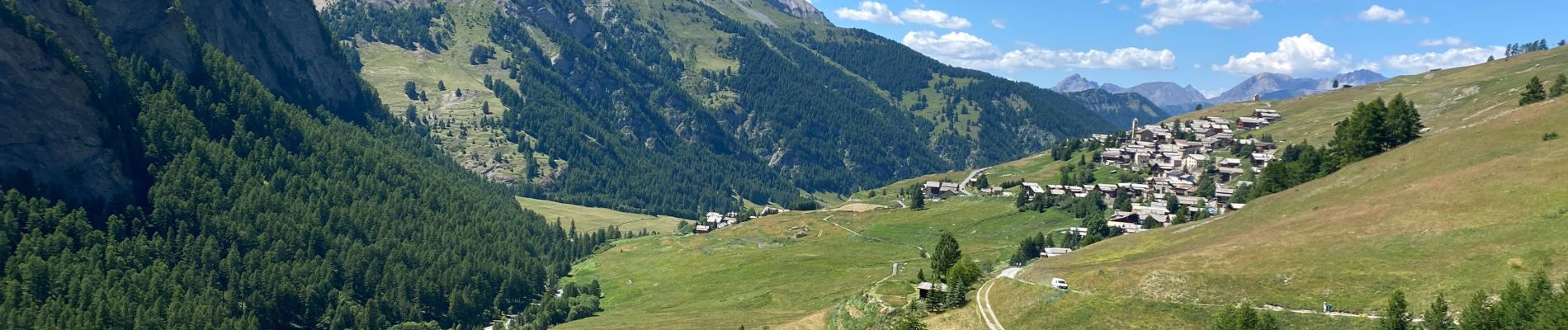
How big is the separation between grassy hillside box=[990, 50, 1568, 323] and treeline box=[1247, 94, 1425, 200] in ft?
67.7

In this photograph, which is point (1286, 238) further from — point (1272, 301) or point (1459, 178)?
point (1459, 178)

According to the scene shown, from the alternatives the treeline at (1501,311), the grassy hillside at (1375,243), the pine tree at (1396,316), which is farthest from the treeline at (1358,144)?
the pine tree at (1396,316)

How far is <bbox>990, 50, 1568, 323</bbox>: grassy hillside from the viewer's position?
284 ft

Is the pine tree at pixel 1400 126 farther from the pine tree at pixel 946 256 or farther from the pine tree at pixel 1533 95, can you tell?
the pine tree at pixel 946 256

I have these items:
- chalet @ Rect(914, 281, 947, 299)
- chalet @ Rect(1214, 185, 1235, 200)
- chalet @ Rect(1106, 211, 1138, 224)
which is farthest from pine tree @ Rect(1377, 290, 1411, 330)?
chalet @ Rect(1214, 185, 1235, 200)

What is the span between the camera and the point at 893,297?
375 ft

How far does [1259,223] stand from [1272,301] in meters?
33.2

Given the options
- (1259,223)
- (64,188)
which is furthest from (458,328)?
(1259,223)

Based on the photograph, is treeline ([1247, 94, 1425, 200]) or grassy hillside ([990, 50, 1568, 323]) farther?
treeline ([1247, 94, 1425, 200])

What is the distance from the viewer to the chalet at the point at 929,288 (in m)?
107

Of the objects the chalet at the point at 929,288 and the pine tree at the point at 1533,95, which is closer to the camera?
the chalet at the point at 929,288

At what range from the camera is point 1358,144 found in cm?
15425

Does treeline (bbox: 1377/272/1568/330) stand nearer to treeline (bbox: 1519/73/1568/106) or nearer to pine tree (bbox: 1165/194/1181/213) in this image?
pine tree (bbox: 1165/194/1181/213)

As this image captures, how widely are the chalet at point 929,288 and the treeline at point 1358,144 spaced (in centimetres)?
7438
